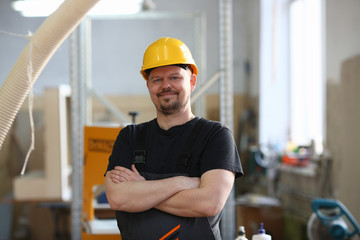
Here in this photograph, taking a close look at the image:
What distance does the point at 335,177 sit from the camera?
3.89 m

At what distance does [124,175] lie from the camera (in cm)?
177

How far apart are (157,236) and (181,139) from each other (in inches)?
15.7

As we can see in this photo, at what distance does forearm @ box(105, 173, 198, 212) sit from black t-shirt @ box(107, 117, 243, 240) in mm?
53

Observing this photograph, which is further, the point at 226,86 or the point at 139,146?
the point at 226,86

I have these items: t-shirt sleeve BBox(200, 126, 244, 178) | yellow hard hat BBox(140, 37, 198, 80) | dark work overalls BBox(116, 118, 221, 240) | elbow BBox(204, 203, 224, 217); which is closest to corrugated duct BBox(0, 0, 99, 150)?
yellow hard hat BBox(140, 37, 198, 80)

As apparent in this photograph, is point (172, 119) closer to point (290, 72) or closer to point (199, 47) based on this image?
point (199, 47)

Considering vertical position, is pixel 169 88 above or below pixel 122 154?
above

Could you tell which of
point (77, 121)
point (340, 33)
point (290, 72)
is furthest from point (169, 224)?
point (290, 72)

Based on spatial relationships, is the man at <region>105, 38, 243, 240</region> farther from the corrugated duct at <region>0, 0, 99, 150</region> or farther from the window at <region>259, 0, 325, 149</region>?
the window at <region>259, 0, 325, 149</region>

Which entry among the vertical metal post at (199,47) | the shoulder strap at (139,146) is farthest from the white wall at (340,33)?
the shoulder strap at (139,146)

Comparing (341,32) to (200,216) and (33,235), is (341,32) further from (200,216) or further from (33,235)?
(33,235)


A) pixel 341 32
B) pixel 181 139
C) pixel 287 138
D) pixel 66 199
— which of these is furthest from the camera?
pixel 287 138

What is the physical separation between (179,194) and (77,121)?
4.04 feet

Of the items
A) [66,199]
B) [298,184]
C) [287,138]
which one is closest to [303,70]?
[287,138]
